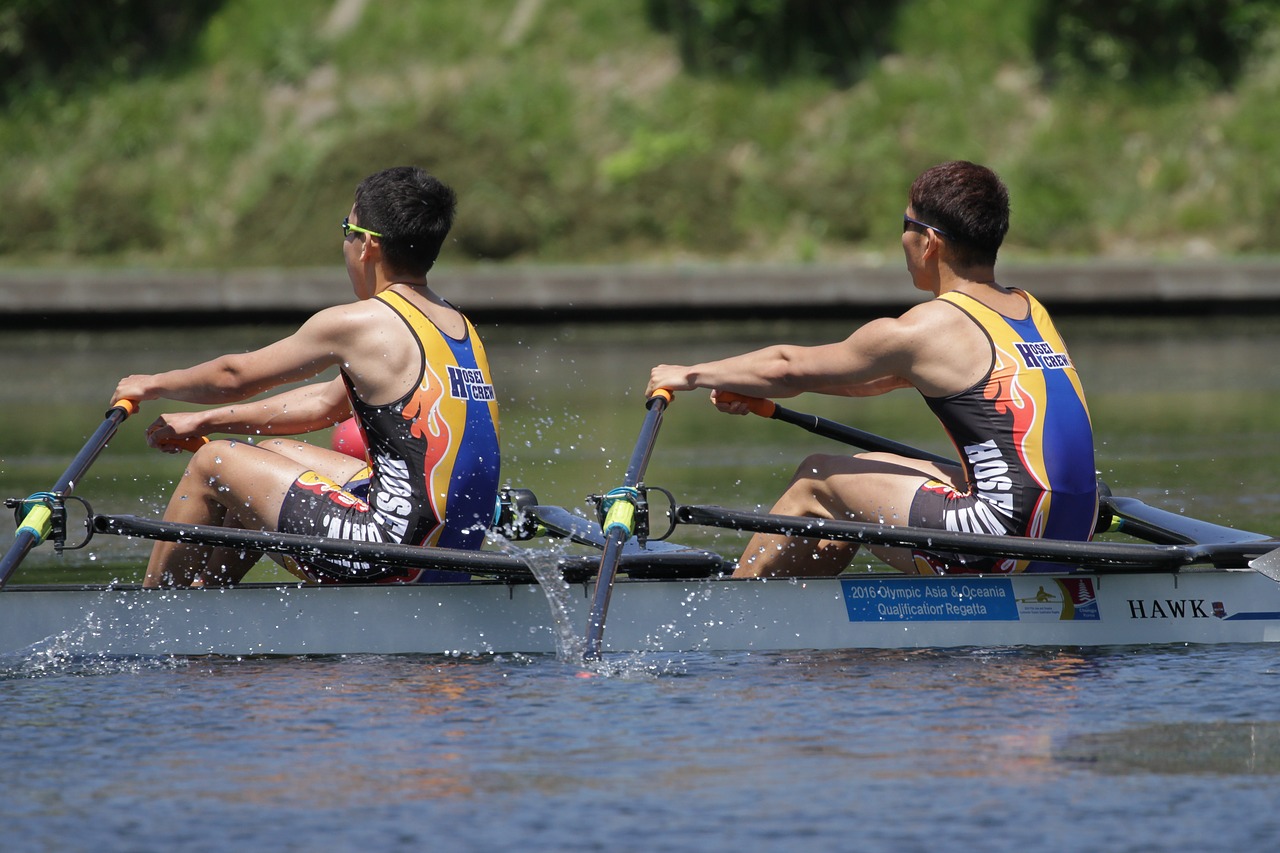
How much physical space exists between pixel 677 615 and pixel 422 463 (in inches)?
39.5

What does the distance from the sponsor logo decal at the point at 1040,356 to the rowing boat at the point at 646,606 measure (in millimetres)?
581

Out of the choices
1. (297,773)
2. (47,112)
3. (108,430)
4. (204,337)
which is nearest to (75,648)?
(108,430)

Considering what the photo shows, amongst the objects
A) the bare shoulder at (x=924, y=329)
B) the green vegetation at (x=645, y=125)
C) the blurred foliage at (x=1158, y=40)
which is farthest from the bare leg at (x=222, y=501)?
the blurred foliage at (x=1158, y=40)

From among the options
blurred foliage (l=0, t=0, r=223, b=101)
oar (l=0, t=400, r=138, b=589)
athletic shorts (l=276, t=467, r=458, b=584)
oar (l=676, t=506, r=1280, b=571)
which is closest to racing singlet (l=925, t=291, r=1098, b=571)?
oar (l=676, t=506, r=1280, b=571)

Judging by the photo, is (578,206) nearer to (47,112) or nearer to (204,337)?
(204,337)

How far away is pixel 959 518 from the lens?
20.7 feet

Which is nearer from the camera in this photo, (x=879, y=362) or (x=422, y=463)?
(x=879, y=362)

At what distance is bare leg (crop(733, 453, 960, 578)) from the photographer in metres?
6.41

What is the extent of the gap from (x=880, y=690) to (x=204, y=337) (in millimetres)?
15267

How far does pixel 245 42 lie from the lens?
86.3ft

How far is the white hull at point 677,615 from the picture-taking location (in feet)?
20.8

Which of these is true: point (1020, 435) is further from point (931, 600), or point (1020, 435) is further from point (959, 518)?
point (931, 600)

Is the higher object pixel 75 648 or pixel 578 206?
pixel 578 206

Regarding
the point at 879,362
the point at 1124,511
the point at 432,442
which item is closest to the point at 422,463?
the point at 432,442
